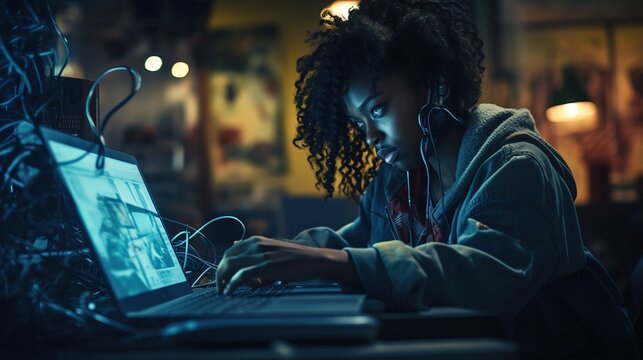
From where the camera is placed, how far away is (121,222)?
3.25 feet

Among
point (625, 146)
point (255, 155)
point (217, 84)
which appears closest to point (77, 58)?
point (217, 84)

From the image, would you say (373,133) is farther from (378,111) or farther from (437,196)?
(437,196)

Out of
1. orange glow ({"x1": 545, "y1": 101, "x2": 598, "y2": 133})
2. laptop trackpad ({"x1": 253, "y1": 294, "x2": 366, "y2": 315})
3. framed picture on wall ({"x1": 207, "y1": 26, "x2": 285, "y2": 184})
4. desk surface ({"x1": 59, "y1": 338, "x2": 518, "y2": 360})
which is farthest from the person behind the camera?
framed picture on wall ({"x1": 207, "y1": 26, "x2": 285, "y2": 184})

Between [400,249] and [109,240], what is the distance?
1.05ft

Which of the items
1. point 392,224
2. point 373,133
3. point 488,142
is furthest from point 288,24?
point 488,142

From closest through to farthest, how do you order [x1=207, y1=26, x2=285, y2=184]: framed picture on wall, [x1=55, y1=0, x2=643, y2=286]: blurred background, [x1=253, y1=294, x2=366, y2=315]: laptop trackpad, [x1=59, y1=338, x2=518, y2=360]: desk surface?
[x1=59, y1=338, x2=518, y2=360]: desk surface
[x1=253, y1=294, x2=366, y2=315]: laptop trackpad
[x1=55, y1=0, x2=643, y2=286]: blurred background
[x1=207, y1=26, x2=285, y2=184]: framed picture on wall

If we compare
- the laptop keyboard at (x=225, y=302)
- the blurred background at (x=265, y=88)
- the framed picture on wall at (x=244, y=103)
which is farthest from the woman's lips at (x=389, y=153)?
the framed picture on wall at (x=244, y=103)

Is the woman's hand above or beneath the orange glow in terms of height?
above

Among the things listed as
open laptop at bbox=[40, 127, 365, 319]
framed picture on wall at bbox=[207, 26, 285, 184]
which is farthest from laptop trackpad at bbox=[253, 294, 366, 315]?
framed picture on wall at bbox=[207, 26, 285, 184]

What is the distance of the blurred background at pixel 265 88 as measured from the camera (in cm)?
516

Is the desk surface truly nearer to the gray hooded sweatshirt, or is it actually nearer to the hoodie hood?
the gray hooded sweatshirt

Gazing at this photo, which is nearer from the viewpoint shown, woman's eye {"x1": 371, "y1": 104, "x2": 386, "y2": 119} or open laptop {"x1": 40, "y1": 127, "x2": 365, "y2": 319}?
open laptop {"x1": 40, "y1": 127, "x2": 365, "y2": 319}

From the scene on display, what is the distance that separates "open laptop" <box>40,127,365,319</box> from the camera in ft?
2.64

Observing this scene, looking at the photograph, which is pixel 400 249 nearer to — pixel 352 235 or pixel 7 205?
pixel 7 205
